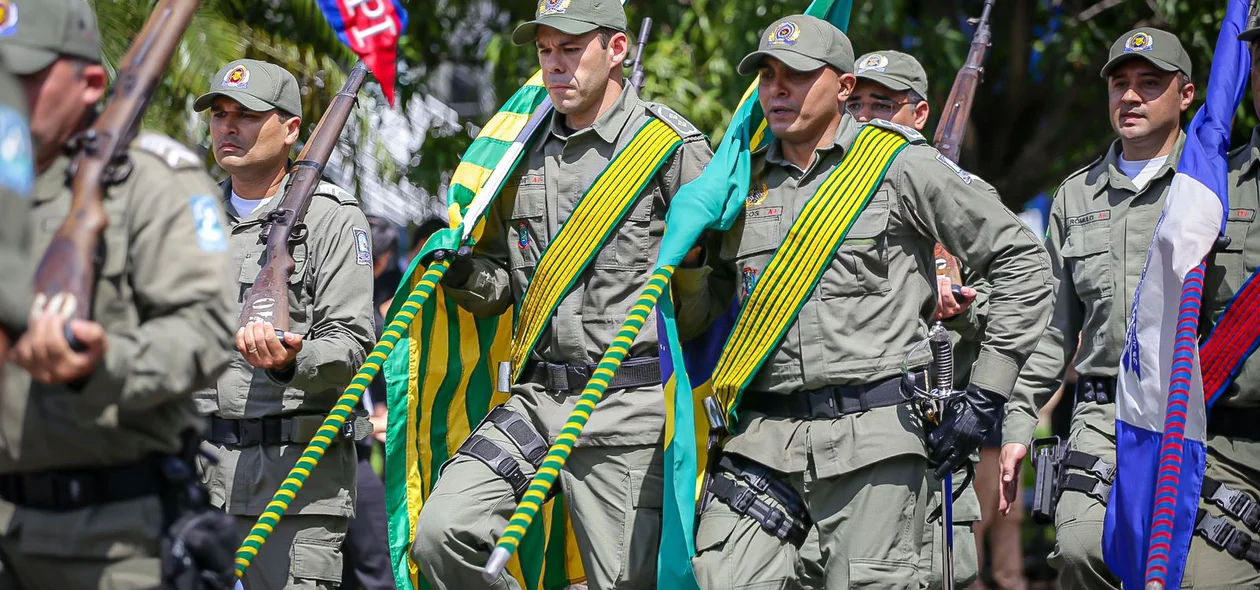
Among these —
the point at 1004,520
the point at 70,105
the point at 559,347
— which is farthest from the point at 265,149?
the point at 1004,520

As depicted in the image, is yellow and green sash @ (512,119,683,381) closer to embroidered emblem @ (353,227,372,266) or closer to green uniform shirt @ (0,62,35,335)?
embroidered emblem @ (353,227,372,266)

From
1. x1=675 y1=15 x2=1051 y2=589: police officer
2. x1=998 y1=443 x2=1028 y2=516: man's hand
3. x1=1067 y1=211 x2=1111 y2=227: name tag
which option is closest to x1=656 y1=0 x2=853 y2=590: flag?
x1=675 y1=15 x2=1051 y2=589: police officer

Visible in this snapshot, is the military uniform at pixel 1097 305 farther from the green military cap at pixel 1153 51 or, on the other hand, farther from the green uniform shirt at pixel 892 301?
the green uniform shirt at pixel 892 301

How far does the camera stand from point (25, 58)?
12.5 feet

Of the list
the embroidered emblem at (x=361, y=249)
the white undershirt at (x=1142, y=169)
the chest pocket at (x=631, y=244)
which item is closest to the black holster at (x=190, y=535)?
the chest pocket at (x=631, y=244)

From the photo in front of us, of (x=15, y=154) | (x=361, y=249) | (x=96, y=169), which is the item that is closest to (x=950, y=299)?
(x=361, y=249)

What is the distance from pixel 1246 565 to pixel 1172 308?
0.94m

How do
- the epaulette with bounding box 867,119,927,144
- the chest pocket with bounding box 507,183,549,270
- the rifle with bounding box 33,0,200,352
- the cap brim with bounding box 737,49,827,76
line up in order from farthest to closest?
the chest pocket with bounding box 507,183,549,270 < the epaulette with bounding box 867,119,927,144 < the cap brim with bounding box 737,49,827,76 < the rifle with bounding box 33,0,200,352

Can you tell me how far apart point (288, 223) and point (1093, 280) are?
311cm

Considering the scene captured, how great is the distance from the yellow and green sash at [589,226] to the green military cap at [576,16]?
1.42 ft

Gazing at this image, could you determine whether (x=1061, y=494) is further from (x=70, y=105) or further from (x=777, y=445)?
(x=70, y=105)

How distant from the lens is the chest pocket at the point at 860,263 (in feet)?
18.6

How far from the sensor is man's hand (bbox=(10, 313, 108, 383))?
12.0 ft

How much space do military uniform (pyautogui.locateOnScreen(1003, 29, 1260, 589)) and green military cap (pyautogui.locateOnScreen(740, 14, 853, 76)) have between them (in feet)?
4.44
